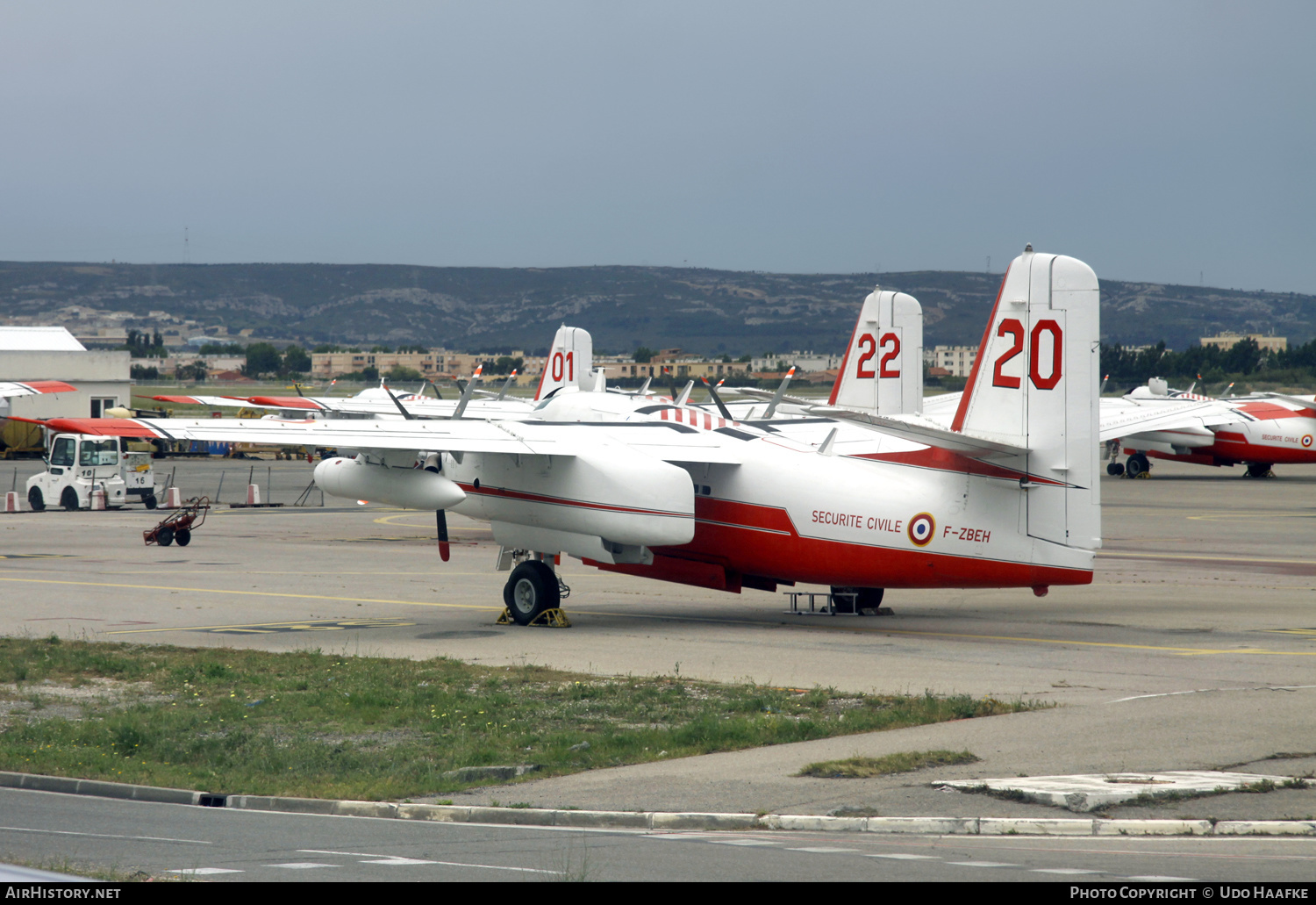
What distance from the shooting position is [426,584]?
27219mm

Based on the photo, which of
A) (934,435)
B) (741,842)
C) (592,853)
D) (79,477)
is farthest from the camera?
(79,477)

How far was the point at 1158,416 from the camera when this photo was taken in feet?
147

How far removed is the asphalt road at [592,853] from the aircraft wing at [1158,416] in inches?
1071

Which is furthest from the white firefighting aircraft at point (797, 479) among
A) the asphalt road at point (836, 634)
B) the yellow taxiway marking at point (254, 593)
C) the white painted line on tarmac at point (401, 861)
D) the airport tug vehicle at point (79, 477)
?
the airport tug vehicle at point (79, 477)

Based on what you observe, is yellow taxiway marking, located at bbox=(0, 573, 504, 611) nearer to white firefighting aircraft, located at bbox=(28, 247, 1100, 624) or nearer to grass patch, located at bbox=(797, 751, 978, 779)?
white firefighting aircraft, located at bbox=(28, 247, 1100, 624)

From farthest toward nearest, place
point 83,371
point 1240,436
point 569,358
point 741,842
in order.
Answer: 1. point 83,371
2. point 1240,436
3. point 569,358
4. point 741,842

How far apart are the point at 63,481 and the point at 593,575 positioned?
2385 cm

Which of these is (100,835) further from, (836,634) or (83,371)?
(83,371)

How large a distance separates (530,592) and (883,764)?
37.9 feet

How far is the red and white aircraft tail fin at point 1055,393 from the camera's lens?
19062mm

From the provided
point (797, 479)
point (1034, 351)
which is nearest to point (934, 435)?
point (1034, 351)

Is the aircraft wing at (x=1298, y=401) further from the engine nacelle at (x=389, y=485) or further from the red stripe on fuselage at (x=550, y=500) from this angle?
the engine nacelle at (x=389, y=485)

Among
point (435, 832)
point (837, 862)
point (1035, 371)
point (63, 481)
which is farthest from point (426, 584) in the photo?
point (63, 481)

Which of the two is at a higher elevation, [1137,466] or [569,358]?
[569,358]
